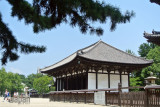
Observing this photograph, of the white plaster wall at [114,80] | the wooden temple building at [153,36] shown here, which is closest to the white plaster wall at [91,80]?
the white plaster wall at [114,80]

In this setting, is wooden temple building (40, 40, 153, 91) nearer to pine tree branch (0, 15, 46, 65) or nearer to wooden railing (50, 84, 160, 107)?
wooden railing (50, 84, 160, 107)

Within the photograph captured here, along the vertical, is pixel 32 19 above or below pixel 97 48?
below

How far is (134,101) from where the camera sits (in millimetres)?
14031

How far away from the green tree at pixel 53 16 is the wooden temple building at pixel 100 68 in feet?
49.4

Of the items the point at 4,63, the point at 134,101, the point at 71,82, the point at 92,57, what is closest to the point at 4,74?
the point at 71,82

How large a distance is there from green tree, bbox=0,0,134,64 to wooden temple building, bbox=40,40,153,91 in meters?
15.1

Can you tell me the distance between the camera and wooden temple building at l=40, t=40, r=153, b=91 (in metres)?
21.1

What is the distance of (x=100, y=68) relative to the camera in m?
21.9

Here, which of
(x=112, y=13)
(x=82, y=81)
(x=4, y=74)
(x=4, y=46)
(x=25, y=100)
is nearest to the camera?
(x=112, y=13)

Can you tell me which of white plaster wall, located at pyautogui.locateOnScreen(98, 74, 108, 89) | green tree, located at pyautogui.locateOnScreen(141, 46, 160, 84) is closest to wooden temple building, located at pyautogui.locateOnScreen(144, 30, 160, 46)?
white plaster wall, located at pyautogui.locateOnScreen(98, 74, 108, 89)

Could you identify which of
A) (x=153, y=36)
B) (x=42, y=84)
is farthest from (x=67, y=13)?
(x=42, y=84)

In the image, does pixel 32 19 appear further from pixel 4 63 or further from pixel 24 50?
pixel 4 63

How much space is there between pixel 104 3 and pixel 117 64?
17683mm

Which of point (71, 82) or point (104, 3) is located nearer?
point (104, 3)
